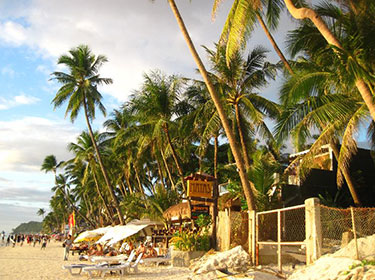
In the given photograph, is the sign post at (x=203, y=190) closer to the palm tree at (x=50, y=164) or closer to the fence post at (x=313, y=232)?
the fence post at (x=313, y=232)

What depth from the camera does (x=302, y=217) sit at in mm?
16594

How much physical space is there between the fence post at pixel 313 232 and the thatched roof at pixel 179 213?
35.4 ft

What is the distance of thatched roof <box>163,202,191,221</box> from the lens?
64.3 feet

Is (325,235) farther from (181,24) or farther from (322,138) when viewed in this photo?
(181,24)

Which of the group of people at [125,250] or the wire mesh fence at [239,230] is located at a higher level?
the wire mesh fence at [239,230]

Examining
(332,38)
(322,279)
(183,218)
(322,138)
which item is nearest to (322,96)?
(322,138)

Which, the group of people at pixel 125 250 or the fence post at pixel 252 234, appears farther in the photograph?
the group of people at pixel 125 250

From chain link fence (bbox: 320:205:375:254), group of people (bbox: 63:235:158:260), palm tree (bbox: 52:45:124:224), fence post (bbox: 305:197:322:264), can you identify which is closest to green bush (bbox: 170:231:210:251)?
group of people (bbox: 63:235:158:260)

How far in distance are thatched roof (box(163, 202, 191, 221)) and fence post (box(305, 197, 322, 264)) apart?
10.8 metres

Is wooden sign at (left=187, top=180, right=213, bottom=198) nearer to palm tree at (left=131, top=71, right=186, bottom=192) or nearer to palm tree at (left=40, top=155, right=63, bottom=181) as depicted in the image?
palm tree at (left=131, top=71, right=186, bottom=192)

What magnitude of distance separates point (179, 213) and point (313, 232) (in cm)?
1246

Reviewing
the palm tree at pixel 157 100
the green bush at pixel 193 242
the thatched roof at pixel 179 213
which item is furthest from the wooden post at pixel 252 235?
the palm tree at pixel 157 100

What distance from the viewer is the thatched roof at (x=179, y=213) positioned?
19594 millimetres

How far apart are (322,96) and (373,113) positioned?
12.9 feet
